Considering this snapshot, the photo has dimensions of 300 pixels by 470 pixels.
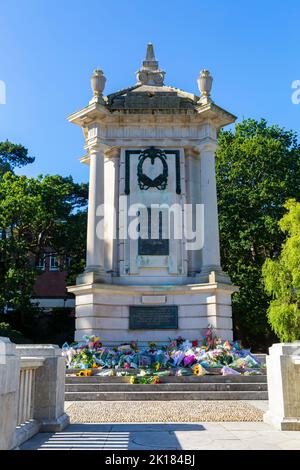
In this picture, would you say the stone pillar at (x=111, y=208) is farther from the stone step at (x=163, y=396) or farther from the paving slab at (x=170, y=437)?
the paving slab at (x=170, y=437)

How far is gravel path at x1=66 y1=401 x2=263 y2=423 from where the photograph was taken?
9680mm

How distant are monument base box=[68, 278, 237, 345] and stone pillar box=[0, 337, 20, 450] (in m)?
11.8

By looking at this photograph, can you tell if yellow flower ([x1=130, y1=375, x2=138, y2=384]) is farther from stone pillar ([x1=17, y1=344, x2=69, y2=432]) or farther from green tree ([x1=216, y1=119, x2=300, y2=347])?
green tree ([x1=216, y1=119, x2=300, y2=347])

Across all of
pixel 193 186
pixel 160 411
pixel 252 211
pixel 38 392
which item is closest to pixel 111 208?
pixel 193 186

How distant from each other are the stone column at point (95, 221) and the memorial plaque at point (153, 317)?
196cm

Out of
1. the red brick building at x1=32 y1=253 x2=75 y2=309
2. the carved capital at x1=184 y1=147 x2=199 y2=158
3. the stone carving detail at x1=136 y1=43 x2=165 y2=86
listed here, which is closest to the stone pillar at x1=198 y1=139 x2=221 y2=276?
the carved capital at x1=184 y1=147 x2=199 y2=158

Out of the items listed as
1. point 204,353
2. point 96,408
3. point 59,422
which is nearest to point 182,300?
point 204,353

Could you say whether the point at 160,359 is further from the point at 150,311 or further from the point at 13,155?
the point at 13,155

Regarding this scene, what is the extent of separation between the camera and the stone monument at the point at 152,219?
18359mm

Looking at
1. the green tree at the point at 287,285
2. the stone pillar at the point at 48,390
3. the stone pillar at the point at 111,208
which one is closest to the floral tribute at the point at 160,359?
the stone pillar at the point at 111,208

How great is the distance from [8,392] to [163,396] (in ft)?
26.2

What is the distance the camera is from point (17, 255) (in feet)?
103

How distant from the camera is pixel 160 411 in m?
10.8
